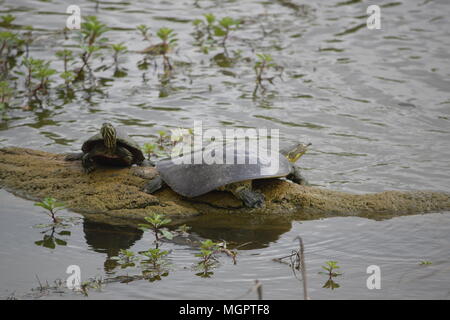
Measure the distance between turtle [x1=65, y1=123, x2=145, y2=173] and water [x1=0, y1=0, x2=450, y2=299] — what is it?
0.69 meters

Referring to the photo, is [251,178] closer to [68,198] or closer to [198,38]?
[68,198]

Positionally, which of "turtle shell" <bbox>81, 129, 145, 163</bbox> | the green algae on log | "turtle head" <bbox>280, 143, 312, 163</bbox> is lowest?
the green algae on log

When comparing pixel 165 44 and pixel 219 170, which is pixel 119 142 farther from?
pixel 165 44

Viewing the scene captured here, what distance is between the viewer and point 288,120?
8.19m

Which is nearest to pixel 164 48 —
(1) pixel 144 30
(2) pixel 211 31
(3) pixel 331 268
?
(1) pixel 144 30

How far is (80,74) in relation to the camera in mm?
9281

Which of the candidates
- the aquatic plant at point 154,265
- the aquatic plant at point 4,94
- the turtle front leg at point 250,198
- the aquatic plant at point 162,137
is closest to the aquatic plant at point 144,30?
the aquatic plant at point 4,94

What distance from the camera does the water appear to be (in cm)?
450

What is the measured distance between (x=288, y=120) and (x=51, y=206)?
4027 millimetres

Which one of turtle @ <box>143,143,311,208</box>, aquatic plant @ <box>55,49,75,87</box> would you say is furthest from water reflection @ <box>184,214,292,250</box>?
aquatic plant @ <box>55,49,75,87</box>

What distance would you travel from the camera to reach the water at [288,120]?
4.50 meters

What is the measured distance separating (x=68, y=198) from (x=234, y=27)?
643 cm

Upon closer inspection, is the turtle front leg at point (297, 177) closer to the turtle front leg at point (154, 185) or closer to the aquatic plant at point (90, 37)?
the turtle front leg at point (154, 185)

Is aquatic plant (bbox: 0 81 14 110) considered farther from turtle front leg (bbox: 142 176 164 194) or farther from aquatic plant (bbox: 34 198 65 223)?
turtle front leg (bbox: 142 176 164 194)
